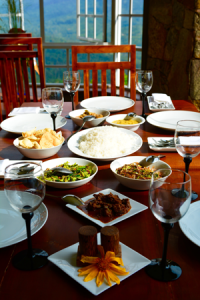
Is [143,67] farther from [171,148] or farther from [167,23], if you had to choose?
[171,148]

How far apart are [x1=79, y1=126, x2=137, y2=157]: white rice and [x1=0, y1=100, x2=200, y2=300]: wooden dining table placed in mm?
160

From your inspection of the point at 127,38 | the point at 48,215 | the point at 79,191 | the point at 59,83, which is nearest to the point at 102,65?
the point at 79,191

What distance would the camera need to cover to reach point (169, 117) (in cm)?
175

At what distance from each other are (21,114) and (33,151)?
682mm

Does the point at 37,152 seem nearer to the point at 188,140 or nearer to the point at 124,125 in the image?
the point at 124,125

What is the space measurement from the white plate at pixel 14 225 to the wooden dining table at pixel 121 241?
0.08ft

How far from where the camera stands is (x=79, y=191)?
1018 millimetres

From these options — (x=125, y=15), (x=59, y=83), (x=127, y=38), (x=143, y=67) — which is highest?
(x=125, y=15)

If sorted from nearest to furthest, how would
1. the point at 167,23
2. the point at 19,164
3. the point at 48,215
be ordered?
the point at 19,164, the point at 48,215, the point at 167,23

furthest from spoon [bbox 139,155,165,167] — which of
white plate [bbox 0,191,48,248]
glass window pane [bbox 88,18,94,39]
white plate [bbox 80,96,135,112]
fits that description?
glass window pane [bbox 88,18,94,39]

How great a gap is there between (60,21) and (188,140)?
190 inches

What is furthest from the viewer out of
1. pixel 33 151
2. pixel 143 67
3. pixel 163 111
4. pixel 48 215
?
pixel 143 67

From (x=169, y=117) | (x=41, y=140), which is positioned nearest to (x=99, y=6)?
(x=169, y=117)

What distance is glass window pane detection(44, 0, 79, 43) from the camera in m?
5.06
